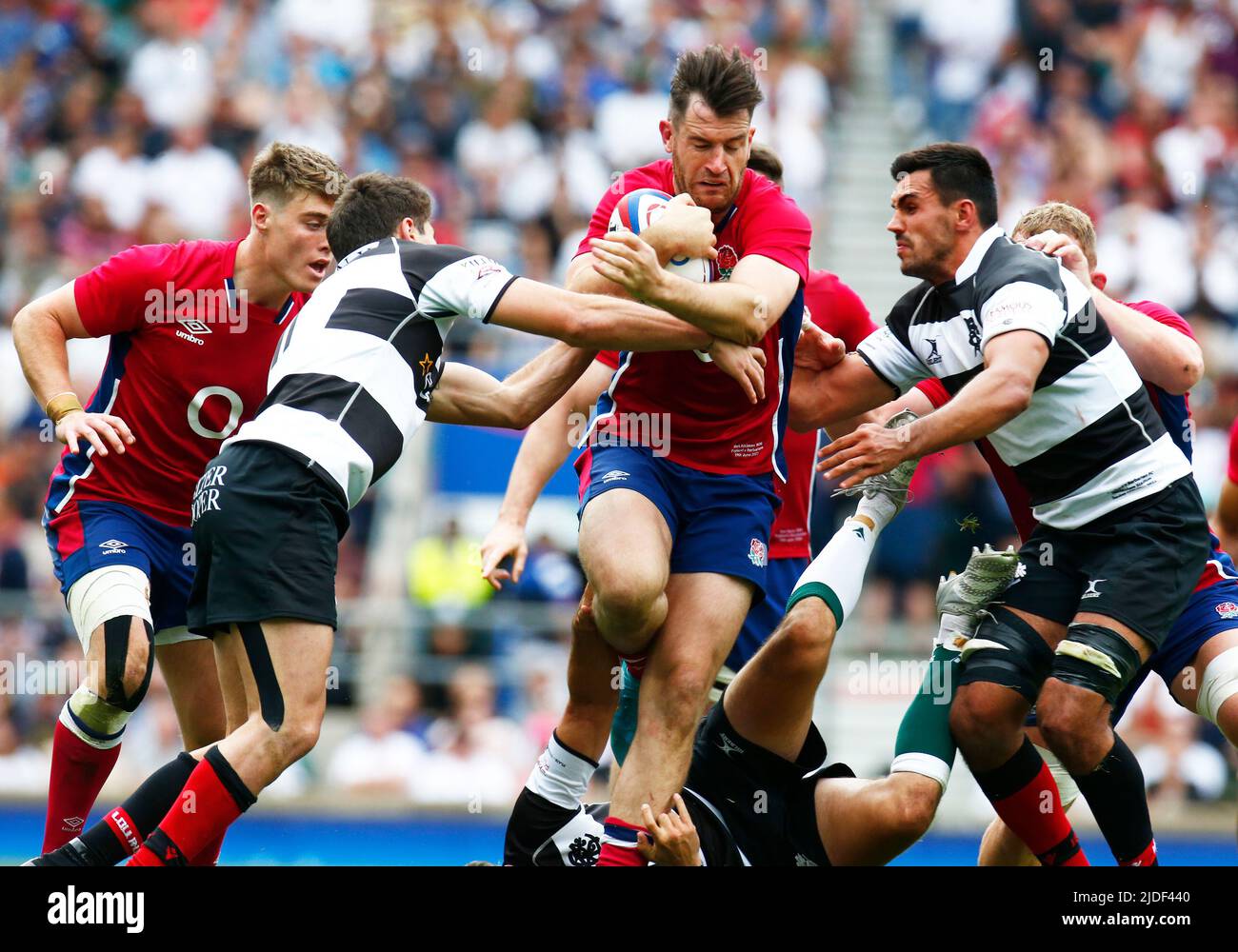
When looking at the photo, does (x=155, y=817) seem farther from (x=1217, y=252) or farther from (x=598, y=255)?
(x=1217, y=252)

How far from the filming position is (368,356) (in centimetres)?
566

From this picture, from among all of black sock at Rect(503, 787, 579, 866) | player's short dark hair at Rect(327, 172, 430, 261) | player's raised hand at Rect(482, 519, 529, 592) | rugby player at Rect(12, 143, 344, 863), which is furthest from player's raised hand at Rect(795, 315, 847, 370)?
black sock at Rect(503, 787, 579, 866)

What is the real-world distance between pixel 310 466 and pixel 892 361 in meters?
2.46

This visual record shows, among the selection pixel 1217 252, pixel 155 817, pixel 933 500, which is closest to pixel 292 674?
pixel 155 817

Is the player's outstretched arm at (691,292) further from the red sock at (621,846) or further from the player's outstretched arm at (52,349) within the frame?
the player's outstretched arm at (52,349)

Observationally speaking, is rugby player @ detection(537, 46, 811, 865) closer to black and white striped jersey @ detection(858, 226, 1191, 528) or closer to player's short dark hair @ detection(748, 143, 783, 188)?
black and white striped jersey @ detection(858, 226, 1191, 528)

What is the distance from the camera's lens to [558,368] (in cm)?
630

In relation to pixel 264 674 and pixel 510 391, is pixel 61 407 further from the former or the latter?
pixel 510 391

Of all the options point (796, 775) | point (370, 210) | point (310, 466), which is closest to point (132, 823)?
point (310, 466)

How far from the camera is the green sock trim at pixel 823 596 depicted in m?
6.26

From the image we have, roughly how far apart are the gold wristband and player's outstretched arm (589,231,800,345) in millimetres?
2152

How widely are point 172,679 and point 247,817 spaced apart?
404 cm

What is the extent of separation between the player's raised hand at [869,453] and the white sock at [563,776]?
5.68ft

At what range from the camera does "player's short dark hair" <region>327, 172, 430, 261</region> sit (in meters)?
6.02
